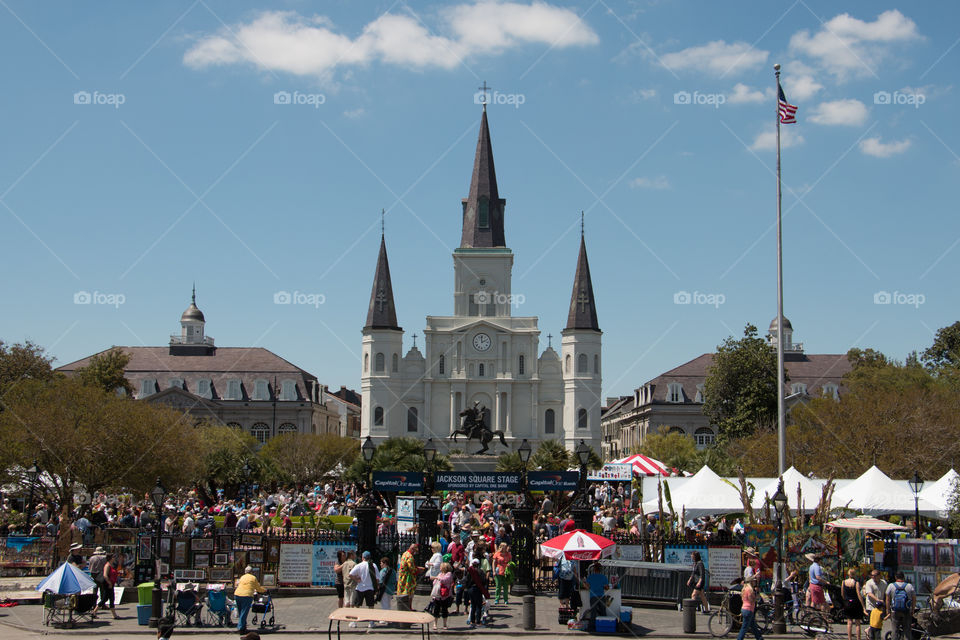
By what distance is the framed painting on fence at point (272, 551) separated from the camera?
20969 millimetres

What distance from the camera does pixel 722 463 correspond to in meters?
40.3

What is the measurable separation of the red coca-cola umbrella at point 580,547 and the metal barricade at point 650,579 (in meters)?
1.71

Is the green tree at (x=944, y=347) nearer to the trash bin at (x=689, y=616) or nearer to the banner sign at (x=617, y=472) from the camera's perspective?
the banner sign at (x=617, y=472)

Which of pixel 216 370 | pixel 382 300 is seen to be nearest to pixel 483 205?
pixel 382 300

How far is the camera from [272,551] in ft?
68.9

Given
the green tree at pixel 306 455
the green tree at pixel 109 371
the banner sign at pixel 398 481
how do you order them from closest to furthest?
the banner sign at pixel 398 481
the green tree at pixel 306 455
the green tree at pixel 109 371

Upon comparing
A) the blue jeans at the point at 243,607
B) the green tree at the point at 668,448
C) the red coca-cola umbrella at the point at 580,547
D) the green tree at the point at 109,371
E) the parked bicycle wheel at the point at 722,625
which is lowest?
→ the parked bicycle wheel at the point at 722,625

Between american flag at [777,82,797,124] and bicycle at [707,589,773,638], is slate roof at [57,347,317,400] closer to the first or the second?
american flag at [777,82,797,124]

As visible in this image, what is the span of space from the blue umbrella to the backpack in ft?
46.2

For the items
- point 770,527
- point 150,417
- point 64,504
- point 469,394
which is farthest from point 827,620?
point 469,394

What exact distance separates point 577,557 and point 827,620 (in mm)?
4634

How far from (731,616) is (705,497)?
758 cm

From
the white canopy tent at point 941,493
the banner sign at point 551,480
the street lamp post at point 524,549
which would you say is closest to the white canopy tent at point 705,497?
the banner sign at point 551,480

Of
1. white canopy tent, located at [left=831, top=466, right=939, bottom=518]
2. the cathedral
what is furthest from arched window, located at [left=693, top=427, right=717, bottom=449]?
white canopy tent, located at [left=831, top=466, right=939, bottom=518]
